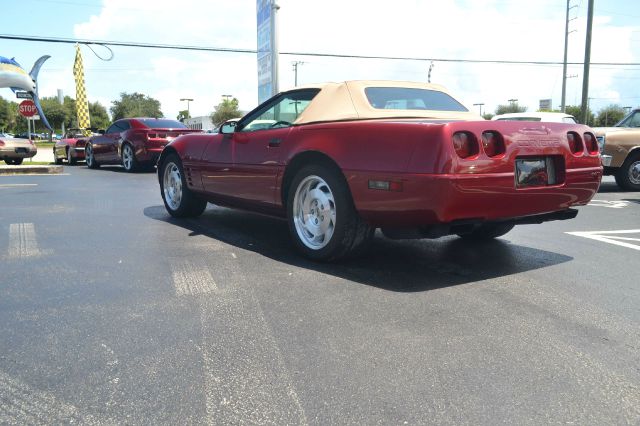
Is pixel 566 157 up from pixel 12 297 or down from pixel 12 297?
up

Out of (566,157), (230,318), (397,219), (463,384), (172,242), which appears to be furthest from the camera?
(172,242)

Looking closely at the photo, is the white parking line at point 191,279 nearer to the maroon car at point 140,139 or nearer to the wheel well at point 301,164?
the wheel well at point 301,164

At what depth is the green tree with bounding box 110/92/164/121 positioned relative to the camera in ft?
267

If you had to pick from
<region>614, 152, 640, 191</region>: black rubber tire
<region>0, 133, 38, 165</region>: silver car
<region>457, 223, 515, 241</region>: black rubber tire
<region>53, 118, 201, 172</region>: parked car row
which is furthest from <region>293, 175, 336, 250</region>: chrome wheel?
<region>0, 133, 38, 165</region>: silver car

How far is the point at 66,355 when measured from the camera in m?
2.47

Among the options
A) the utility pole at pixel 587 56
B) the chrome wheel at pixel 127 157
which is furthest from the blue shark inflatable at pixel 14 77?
the utility pole at pixel 587 56

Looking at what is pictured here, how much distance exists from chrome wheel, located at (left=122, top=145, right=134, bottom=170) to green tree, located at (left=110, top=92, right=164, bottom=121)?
6823 centimetres

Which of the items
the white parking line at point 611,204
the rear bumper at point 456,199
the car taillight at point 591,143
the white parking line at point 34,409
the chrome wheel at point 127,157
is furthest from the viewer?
the chrome wheel at point 127,157

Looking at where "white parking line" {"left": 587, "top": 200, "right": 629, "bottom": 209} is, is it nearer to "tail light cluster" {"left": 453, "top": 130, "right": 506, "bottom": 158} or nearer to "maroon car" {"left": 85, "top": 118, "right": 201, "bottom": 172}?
"tail light cluster" {"left": 453, "top": 130, "right": 506, "bottom": 158}

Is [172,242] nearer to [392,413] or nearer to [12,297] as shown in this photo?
[12,297]

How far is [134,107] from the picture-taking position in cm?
8338

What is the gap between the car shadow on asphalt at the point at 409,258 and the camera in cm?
375

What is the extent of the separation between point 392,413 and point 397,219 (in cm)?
179

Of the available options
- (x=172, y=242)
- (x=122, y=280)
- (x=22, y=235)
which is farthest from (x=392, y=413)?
(x=22, y=235)
